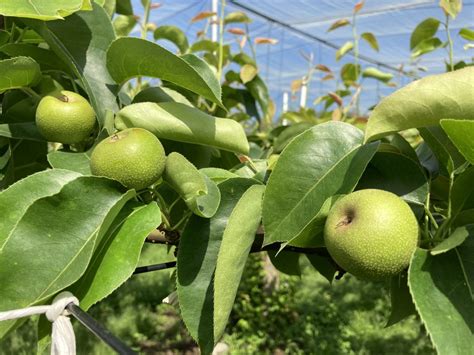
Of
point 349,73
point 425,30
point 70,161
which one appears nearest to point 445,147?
point 70,161

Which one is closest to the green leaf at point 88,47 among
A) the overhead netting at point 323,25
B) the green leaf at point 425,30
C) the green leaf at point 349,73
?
the green leaf at point 425,30

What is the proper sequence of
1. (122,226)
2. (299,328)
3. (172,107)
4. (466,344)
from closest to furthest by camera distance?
(466,344) → (122,226) → (172,107) → (299,328)

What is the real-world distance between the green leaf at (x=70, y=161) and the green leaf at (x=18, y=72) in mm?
133

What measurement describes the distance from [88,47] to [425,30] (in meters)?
1.18

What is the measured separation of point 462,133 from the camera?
1.88 feet

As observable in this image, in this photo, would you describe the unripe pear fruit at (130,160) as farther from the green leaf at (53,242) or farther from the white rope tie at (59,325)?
the white rope tie at (59,325)

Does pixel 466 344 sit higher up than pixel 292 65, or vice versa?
pixel 466 344

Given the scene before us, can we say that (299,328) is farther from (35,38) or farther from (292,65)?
(292,65)

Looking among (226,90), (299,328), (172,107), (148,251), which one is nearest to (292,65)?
(148,251)

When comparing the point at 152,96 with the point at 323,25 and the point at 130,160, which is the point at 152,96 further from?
the point at 323,25

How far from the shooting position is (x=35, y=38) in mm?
1040

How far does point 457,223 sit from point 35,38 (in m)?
0.86

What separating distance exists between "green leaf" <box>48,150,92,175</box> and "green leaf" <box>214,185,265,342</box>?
0.25 meters

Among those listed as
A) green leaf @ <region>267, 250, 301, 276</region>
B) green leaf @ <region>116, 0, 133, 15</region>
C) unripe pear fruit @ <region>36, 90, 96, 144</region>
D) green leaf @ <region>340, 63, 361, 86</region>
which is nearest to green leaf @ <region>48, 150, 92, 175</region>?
unripe pear fruit @ <region>36, 90, 96, 144</region>
